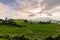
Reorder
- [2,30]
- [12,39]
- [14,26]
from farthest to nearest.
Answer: [14,26] → [2,30] → [12,39]

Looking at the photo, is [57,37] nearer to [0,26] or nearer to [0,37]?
[0,37]

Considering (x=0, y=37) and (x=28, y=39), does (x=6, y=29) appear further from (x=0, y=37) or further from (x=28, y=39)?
(x=28, y=39)

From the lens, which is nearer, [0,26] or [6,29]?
[6,29]

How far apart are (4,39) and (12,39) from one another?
2845 millimetres

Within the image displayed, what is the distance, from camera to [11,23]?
263ft

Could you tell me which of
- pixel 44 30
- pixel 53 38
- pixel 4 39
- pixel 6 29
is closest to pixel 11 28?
pixel 6 29

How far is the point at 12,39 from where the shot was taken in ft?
183

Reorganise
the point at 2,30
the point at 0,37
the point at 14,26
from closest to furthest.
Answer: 1. the point at 0,37
2. the point at 2,30
3. the point at 14,26

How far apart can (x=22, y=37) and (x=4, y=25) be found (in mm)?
24644

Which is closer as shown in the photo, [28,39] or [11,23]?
[28,39]

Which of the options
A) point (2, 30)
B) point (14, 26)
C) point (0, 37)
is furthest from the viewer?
point (14, 26)

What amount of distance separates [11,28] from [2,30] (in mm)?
4031

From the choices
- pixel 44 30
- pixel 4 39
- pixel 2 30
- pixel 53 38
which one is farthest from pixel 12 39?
pixel 44 30

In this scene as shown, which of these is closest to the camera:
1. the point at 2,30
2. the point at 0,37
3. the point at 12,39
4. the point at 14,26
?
the point at 12,39
